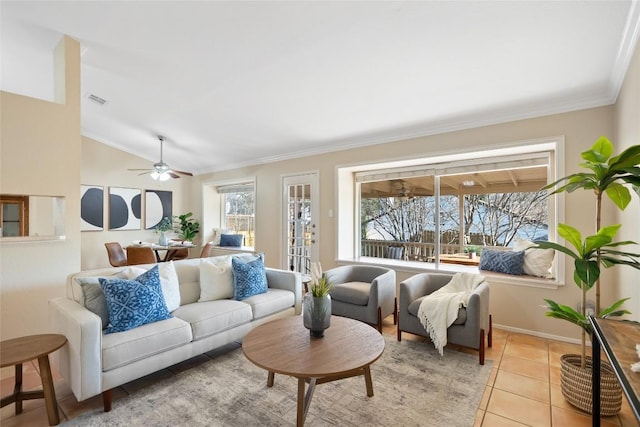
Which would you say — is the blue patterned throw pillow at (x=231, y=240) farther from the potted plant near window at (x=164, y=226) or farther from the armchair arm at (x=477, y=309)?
the armchair arm at (x=477, y=309)

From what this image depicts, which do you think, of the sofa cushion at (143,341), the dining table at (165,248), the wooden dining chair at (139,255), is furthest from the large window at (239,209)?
the sofa cushion at (143,341)

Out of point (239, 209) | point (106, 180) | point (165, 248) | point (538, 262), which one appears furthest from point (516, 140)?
point (106, 180)

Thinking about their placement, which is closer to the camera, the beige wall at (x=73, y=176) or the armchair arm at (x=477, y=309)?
the beige wall at (x=73, y=176)

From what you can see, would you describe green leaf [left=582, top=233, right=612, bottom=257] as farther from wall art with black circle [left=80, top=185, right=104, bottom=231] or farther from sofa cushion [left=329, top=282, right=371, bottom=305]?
wall art with black circle [left=80, top=185, right=104, bottom=231]

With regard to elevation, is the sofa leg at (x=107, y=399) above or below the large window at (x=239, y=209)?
below

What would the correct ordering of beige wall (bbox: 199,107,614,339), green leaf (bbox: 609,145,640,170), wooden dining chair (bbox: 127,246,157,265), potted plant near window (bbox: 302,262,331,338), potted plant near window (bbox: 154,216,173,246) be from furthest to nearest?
potted plant near window (bbox: 154,216,173,246) < wooden dining chair (bbox: 127,246,157,265) < beige wall (bbox: 199,107,614,339) < potted plant near window (bbox: 302,262,331,338) < green leaf (bbox: 609,145,640,170)

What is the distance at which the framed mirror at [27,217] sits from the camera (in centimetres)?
292

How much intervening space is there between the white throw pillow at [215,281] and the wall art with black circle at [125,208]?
14.6ft

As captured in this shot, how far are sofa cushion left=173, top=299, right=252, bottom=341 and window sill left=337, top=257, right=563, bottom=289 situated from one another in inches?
89.2

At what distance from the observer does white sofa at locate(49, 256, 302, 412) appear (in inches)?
75.7

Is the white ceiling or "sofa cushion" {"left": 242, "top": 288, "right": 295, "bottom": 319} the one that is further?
"sofa cushion" {"left": 242, "top": 288, "right": 295, "bottom": 319}

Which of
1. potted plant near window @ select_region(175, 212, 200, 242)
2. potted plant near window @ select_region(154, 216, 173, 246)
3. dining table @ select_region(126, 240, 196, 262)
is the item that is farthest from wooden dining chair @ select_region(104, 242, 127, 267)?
potted plant near window @ select_region(175, 212, 200, 242)

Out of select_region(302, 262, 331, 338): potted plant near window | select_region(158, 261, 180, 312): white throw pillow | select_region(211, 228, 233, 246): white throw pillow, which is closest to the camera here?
select_region(302, 262, 331, 338): potted plant near window

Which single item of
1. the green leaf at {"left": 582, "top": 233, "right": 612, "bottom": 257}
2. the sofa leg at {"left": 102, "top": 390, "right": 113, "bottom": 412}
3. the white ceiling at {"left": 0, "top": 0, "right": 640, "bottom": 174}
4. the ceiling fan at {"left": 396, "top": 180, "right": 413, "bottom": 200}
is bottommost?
the sofa leg at {"left": 102, "top": 390, "right": 113, "bottom": 412}
